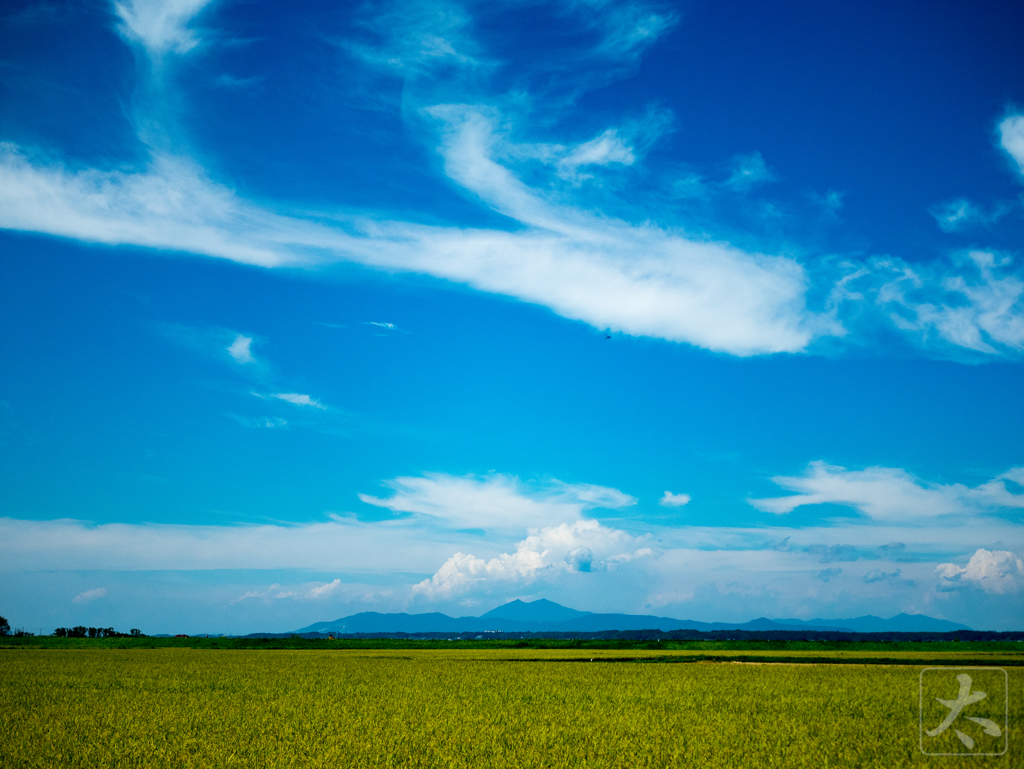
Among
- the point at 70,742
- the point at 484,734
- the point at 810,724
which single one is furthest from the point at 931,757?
the point at 70,742

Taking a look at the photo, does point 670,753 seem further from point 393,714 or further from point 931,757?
point 393,714

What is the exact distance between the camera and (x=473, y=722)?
1980 cm

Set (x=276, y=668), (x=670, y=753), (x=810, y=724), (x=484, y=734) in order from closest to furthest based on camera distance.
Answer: (x=670, y=753), (x=484, y=734), (x=810, y=724), (x=276, y=668)

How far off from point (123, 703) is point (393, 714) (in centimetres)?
1112

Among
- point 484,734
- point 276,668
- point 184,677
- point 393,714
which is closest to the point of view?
point 484,734

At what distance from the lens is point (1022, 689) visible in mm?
24469

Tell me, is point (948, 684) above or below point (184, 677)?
above

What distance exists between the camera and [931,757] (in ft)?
48.3

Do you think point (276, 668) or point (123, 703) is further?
point (276, 668)

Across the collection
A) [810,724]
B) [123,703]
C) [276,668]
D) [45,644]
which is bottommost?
[45,644]

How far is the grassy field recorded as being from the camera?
1491 cm

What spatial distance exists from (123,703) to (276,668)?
2103 centimetres

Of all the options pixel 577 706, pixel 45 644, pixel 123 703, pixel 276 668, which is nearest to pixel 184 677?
pixel 276 668

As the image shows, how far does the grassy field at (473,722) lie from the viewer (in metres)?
14.9
